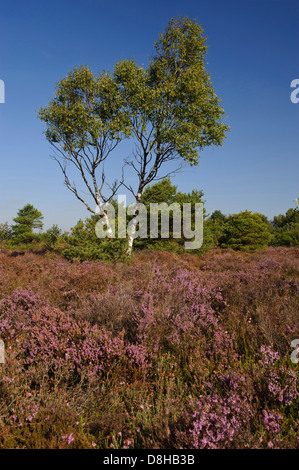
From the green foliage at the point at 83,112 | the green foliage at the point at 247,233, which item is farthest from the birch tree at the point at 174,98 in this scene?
the green foliage at the point at 247,233

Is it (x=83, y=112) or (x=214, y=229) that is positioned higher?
(x=83, y=112)

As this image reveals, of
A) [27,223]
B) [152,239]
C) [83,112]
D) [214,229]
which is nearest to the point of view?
[83,112]

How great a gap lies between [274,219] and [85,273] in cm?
6131

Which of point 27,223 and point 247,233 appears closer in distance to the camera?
point 247,233

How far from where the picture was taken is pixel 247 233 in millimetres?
23969

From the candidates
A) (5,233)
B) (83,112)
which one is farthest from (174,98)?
(5,233)

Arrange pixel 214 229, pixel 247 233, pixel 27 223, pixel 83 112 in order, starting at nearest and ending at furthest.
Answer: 1. pixel 83 112
2. pixel 214 229
3. pixel 247 233
4. pixel 27 223

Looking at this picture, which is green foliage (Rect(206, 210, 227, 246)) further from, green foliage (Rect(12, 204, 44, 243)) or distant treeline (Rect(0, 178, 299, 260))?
green foliage (Rect(12, 204, 44, 243))

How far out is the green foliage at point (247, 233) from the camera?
A: 76.5ft

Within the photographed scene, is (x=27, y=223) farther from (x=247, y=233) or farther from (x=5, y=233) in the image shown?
(x=247, y=233)

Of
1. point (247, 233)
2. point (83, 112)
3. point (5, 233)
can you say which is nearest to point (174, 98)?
point (83, 112)

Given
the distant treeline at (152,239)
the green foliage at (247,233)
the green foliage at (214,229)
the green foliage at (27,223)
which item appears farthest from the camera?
the green foliage at (27,223)

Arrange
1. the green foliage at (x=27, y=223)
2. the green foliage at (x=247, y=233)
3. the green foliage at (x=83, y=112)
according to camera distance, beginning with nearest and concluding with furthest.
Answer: the green foliage at (x=83, y=112)
the green foliage at (x=247, y=233)
the green foliage at (x=27, y=223)

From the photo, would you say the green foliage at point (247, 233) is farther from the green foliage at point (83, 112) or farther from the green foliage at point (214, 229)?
the green foliage at point (83, 112)
